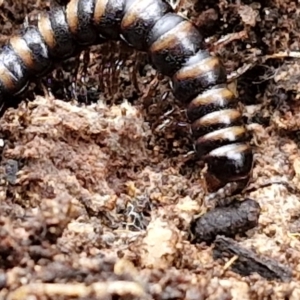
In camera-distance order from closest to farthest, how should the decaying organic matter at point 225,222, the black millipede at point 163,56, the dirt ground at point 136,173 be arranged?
the dirt ground at point 136,173 < the decaying organic matter at point 225,222 < the black millipede at point 163,56

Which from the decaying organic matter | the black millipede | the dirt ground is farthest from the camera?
the black millipede

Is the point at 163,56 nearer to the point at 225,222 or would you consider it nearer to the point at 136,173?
the point at 136,173

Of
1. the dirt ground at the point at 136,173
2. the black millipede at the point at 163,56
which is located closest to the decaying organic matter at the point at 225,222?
the dirt ground at the point at 136,173

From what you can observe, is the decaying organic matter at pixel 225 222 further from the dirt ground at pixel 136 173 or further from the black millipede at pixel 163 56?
the black millipede at pixel 163 56

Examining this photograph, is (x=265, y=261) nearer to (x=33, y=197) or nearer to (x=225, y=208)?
(x=225, y=208)

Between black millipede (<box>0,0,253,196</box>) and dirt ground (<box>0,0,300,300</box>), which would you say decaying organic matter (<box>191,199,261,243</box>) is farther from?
black millipede (<box>0,0,253,196</box>)

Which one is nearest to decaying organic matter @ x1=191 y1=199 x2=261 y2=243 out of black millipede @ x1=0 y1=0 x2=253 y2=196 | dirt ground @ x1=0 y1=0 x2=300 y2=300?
dirt ground @ x1=0 y1=0 x2=300 y2=300
